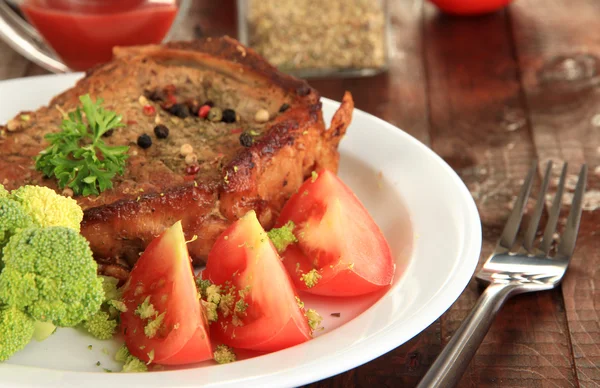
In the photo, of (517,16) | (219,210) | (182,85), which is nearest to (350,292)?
(219,210)

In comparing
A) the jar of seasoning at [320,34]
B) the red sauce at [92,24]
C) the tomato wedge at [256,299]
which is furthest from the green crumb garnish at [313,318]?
the red sauce at [92,24]

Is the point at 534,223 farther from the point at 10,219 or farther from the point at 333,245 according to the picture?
the point at 10,219

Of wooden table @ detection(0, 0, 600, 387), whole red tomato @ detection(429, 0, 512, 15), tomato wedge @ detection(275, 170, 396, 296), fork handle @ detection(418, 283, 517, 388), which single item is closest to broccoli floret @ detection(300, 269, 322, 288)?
tomato wedge @ detection(275, 170, 396, 296)

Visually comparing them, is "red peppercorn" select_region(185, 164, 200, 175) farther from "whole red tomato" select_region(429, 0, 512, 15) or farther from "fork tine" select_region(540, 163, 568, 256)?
"whole red tomato" select_region(429, 0, 512, 15)

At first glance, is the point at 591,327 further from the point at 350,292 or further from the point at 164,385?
the point at 164,385

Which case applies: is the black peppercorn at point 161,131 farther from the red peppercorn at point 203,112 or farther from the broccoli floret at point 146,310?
the broccoli floret at point 146,310

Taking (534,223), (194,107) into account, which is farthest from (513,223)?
(194,107)
